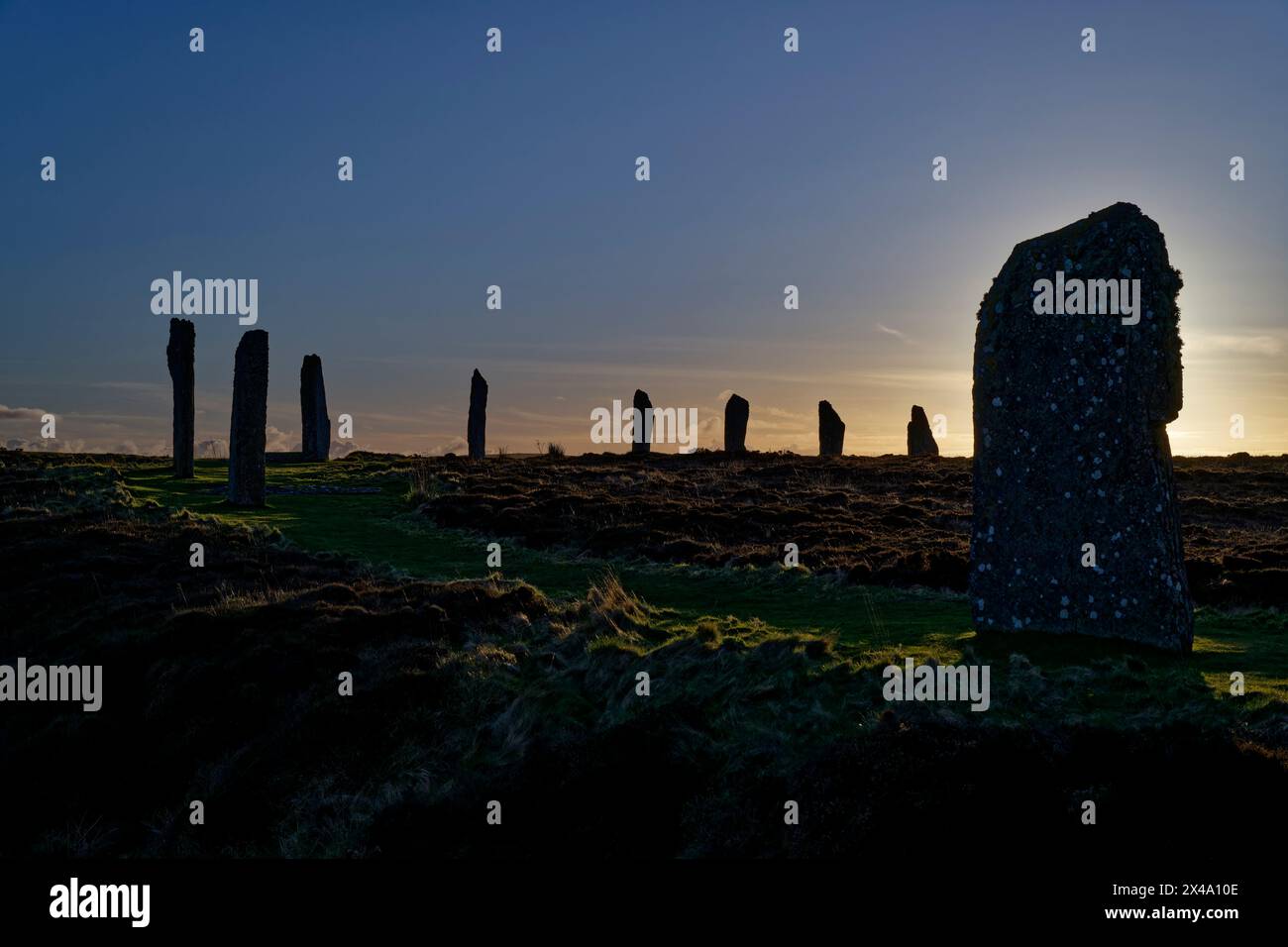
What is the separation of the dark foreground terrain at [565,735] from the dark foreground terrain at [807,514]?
4.68 ft

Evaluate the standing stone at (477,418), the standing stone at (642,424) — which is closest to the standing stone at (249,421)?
the standing stone at (477,418)

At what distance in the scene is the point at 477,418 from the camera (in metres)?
52.3

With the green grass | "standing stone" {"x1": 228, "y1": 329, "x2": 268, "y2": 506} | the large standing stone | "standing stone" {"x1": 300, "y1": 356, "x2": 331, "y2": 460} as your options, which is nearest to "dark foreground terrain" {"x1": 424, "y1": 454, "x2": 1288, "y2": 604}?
the green grass

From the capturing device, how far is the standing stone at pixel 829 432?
187ft

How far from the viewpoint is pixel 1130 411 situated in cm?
1235

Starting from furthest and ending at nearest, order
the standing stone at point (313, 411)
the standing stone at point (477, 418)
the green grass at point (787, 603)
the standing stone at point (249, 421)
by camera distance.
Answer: the standing stone at point (477, 418)
the standing stone at point (313, 411)
the standing stone at point (249, 421)
the green grass at point (787, 603)

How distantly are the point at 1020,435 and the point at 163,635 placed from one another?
502 inches

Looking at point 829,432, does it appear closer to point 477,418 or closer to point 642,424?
point 642,424

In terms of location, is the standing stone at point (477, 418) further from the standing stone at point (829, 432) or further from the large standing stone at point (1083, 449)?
the large standing stone at point (1083, 449)

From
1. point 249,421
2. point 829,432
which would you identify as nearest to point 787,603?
point 249,421

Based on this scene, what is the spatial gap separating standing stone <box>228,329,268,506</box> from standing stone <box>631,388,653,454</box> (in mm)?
25273

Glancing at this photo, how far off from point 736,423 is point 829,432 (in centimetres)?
590

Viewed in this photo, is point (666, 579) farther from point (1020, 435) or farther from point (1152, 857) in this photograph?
point (1152, 857)
